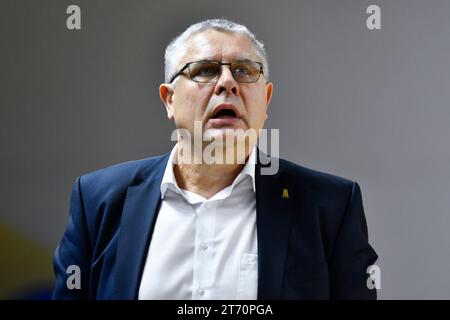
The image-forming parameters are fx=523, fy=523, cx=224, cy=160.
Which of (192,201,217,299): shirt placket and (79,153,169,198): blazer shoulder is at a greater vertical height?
(79,153,169,198): blazer shoulder

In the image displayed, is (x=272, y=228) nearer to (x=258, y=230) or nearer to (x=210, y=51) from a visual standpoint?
(x=258, y=230)

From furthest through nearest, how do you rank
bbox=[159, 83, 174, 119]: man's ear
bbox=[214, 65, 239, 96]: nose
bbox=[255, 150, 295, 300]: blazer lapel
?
bbox=[159, 83, 174, 119]: man's ear → bbox=[214, 65, 239, 96]: nose → bbox=[255, 150, 295, 300]: blazer lapel

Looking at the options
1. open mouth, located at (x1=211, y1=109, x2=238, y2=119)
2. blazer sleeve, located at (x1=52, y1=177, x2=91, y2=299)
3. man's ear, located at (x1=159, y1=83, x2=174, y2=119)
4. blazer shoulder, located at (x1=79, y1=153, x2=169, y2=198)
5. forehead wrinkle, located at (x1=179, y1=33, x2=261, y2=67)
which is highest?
forehead wrinkle, located at (x1=179, y1=33, x2=261, y2=67)

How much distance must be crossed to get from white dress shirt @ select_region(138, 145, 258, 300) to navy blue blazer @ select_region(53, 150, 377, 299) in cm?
3

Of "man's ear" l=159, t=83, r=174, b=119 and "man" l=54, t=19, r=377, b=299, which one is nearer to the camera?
"man" l=54, t=19, r=377, b=299

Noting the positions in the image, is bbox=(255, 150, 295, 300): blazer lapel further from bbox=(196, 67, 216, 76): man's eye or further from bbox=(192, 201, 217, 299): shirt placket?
bbox=(196, 67, 216, 76): man's eye

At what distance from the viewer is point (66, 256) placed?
153 cm

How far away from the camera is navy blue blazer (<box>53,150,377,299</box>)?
139 centimetres

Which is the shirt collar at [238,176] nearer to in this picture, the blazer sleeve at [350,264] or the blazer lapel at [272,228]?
the blazer lapel at [272,228]

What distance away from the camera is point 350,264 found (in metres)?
1.45

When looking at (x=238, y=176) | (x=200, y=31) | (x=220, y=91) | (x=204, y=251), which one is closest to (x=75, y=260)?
(x=204, y=251)

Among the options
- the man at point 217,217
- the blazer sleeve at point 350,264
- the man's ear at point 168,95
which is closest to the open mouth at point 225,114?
the man at point 217,217

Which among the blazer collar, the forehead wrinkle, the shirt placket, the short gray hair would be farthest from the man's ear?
the shirt placket
